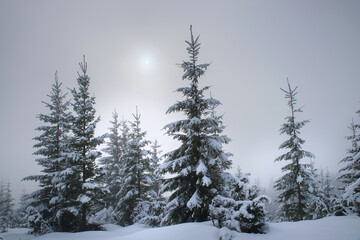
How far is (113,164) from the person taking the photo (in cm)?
2594

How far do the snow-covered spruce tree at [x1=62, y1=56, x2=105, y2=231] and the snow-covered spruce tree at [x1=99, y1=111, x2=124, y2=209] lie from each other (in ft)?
28.5

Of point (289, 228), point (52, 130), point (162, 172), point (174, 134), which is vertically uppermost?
point (52, 130)

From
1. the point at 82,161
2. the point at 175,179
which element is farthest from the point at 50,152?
the point at 175,179

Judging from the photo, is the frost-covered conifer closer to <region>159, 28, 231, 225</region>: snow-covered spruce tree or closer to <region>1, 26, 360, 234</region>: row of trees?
<region>1, 26, 360, 234</region>: row of trees

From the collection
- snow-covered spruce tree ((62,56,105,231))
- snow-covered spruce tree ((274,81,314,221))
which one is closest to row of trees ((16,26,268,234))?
snow-covered spruce tree ((62,56,105,231))

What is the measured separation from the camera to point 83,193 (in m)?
14.5

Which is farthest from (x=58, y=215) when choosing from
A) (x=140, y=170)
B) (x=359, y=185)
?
(x=359, y=185)

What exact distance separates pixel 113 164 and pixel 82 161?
11571 millimetres

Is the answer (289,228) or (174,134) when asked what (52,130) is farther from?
(289,228)

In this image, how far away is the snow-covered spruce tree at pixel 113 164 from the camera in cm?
2447

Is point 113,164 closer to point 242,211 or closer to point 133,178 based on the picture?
point 133,178

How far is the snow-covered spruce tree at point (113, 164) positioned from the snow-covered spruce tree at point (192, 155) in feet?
51.6

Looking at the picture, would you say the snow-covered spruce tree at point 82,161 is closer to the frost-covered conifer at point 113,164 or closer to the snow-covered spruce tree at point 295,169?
the frost-covered conifer at point 113,164

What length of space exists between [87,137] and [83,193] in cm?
447
